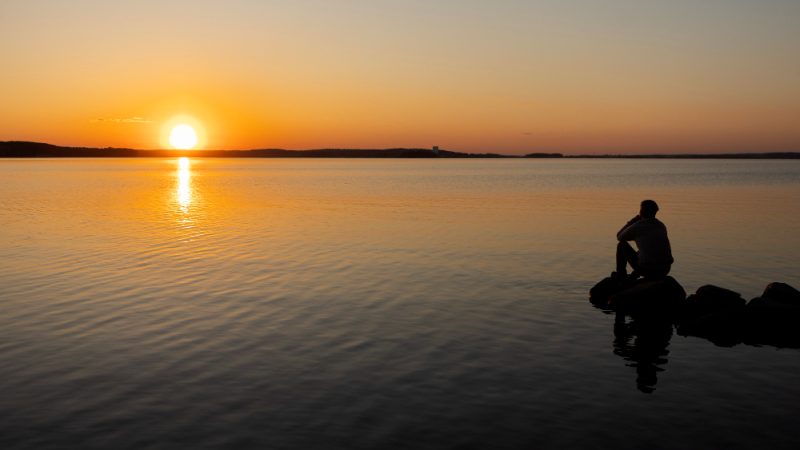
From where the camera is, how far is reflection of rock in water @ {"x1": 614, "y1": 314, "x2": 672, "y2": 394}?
41.3ft

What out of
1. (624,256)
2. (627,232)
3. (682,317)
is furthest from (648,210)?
(682,317)

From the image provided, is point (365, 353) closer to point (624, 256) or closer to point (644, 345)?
point (644, 345)

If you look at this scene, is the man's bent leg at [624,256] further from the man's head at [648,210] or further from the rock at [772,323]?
the rock at [772,323]

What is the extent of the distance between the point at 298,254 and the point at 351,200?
35598 mm

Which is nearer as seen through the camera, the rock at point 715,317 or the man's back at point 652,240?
the rock at point 715,317

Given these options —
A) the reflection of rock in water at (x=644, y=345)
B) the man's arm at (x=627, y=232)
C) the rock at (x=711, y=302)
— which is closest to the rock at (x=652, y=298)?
the rock at (x=711, y=302)

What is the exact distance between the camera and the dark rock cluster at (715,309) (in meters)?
15.4

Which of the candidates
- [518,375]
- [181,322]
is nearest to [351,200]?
[181,322]

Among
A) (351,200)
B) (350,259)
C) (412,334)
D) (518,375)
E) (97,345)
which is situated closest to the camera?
(518,375)

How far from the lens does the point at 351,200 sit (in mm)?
63188

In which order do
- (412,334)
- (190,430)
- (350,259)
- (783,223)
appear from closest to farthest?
1. (190,430)
2. (412,334)
3. (350,259)
4. (783,223)

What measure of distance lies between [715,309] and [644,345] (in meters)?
3.30

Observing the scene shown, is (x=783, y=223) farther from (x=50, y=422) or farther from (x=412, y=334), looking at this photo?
(x=50, y=422)

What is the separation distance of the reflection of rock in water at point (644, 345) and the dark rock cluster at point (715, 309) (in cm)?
48
